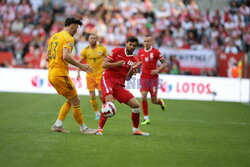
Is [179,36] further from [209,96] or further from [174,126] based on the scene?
[174,126]

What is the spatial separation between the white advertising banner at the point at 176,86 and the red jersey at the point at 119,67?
1167 centimetres

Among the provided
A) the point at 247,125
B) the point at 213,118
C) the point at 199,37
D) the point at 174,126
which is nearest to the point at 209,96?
the point at 199,37

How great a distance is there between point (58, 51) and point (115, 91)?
1494 millimetres

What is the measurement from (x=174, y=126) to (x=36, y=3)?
60.0ft

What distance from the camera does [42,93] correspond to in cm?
2156

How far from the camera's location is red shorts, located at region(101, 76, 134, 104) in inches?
390

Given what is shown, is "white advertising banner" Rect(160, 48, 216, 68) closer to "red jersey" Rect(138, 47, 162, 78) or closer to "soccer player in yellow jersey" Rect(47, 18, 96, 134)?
"red jersey" Rect(138, 47, 162, 78)

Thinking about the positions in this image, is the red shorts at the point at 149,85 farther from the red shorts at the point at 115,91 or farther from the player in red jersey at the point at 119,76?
the red shorts at the point at 115,91

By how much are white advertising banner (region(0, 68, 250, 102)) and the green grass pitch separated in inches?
266

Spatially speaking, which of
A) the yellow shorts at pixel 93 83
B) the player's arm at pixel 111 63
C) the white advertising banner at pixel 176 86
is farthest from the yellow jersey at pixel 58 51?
the white advertising banner at pixel 176 86

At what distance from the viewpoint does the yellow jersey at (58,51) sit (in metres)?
9.44

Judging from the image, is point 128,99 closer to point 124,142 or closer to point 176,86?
point 124,142

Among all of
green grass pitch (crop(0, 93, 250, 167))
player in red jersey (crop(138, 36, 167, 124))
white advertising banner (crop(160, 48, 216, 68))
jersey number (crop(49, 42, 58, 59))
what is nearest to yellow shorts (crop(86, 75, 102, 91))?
green grass pitch (crop(0, 93, 250, 167))

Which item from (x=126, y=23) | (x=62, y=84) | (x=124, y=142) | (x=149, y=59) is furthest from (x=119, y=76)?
(x=126, y=23)
